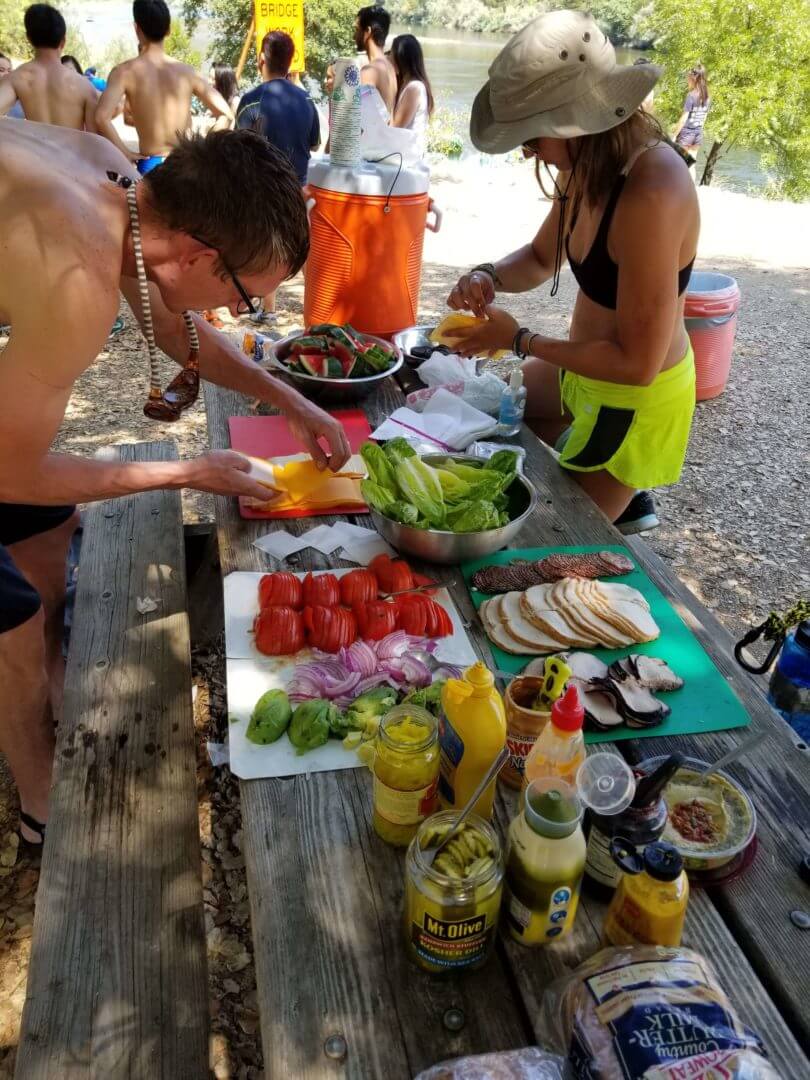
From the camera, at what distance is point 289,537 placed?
2283 mm

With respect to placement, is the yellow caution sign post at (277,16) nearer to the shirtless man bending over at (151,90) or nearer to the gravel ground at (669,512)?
the shirtless man bending over at (151,90)

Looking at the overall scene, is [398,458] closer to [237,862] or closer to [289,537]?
[289,537]

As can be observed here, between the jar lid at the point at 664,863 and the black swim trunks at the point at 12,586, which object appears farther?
the black swim trunks at the point at 12,586

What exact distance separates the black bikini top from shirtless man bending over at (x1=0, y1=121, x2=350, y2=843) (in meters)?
1.05

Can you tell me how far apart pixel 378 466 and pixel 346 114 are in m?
2.05

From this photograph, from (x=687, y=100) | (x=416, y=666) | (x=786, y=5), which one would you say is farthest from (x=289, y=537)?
(x=786, y=5)

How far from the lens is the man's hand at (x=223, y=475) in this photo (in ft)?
7.16

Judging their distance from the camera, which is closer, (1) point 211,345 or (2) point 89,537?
(1) point 211,345

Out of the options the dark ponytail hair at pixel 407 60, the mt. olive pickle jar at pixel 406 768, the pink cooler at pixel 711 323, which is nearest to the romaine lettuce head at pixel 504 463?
the mt. olive pickle jar at pixel 406 768

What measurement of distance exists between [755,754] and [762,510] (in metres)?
3.63

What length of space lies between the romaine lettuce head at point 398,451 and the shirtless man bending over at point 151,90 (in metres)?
4.94

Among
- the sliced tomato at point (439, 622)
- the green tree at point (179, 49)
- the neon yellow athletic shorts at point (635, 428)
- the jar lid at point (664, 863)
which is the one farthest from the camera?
the green tree at point (179, 49)

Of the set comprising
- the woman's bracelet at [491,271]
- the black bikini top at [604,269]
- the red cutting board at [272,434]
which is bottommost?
the red cutting board at [272,434]

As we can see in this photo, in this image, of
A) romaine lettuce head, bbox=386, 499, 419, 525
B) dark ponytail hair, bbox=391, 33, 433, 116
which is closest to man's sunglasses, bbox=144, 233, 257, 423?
romaine lettuce head, bbox=386, 499, 419, 525
